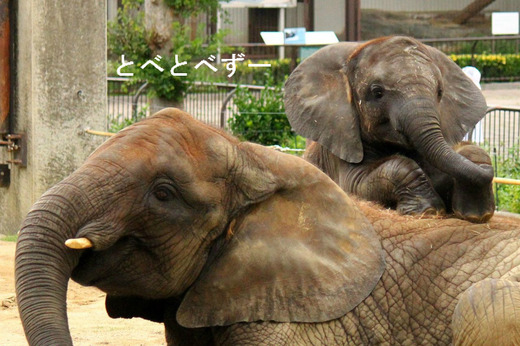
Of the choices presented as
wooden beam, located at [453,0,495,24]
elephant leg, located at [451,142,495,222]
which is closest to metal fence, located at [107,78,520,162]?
elephant leg, located at [451,142,495,222]

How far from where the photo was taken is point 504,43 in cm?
3058

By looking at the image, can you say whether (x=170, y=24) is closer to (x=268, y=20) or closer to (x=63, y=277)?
(x=63, y=277)

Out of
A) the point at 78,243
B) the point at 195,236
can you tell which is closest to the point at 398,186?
the point at 195,236

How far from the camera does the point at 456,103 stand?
610 cm

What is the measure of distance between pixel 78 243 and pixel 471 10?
32637 mm

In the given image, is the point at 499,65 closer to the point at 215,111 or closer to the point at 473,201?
the point at 215,111

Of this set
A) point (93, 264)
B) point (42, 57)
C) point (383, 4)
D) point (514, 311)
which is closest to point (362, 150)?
point (514, 311)

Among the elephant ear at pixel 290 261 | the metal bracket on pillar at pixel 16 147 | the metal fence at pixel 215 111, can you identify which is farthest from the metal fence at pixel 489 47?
the elephant ear at pixel 290 261

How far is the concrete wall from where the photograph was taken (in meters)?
11.8

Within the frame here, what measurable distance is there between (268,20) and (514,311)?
27454 mm

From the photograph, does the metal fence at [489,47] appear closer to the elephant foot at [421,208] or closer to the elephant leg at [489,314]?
the elephant foot at [421,208]

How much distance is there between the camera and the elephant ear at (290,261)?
4.22 meters

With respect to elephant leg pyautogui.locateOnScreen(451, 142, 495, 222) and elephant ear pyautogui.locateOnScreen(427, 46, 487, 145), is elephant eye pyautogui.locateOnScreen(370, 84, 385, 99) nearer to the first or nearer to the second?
elephant ear pyautogui.locateOnScreen(427, 46, 487, 145)

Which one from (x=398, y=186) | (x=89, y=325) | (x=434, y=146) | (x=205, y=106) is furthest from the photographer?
(x=205, y=106)
